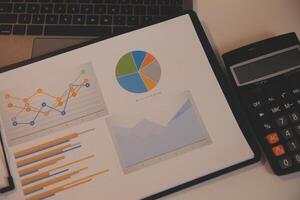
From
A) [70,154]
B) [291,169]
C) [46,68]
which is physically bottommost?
[291,169]

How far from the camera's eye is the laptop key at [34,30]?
0.55 metres

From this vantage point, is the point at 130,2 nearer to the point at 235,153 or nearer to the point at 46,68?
the point at 46,68

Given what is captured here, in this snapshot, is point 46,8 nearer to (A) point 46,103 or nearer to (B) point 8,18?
(B) point 8,18

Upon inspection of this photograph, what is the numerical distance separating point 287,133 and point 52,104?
335 mm

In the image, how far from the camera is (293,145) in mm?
447

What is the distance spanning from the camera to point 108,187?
0.44 m

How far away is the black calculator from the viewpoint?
45 centimetres

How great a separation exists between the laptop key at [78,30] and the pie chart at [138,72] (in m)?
0.07

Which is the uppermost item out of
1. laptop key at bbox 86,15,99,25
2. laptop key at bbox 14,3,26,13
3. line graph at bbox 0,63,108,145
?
laptop key at bbox 14,3,26,13

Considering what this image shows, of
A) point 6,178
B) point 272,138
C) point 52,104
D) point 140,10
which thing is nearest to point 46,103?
point 52,104

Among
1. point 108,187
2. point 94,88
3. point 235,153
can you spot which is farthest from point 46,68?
point 235,153

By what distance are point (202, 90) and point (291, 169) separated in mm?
160

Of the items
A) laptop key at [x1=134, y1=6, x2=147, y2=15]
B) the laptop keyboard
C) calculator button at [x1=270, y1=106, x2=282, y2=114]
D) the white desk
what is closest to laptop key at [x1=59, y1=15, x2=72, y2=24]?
the laptop keyboard

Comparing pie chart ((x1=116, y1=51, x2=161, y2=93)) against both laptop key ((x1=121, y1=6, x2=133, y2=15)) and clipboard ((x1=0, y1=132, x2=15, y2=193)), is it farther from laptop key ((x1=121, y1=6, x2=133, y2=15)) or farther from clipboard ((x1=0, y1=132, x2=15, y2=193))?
Result: clipboard ((x1=0, y1=132, x2=15, y2=193))
